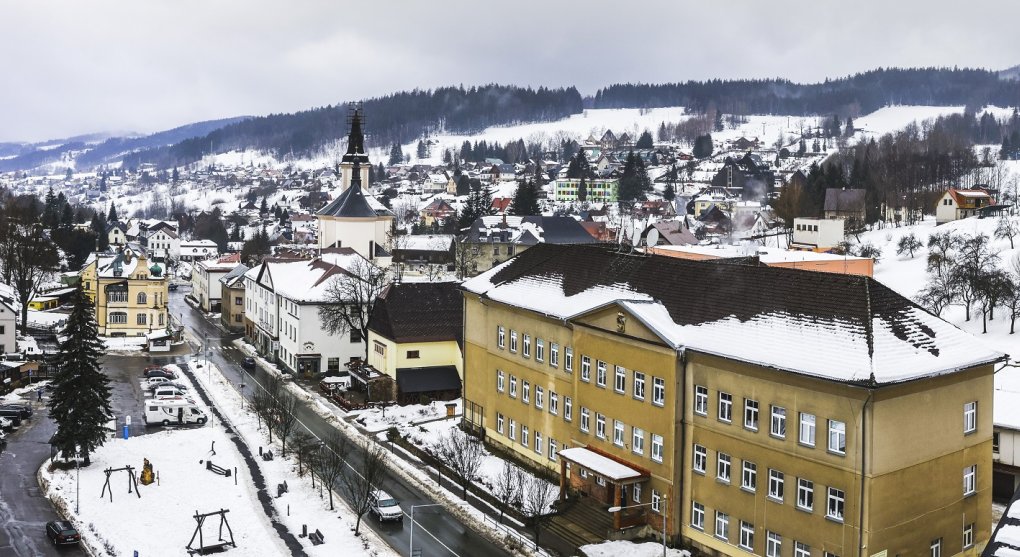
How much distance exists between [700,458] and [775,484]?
2.68 metres

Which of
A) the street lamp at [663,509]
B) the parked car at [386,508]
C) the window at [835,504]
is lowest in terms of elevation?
the parked car at [386,508]

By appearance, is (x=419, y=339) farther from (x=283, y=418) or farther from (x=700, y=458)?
(x=700, y=458)

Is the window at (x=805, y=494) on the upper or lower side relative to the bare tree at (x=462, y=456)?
upper

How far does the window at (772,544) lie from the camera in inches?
972

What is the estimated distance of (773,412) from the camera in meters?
24.8

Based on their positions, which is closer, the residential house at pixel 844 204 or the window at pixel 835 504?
the window at pixel 835 504

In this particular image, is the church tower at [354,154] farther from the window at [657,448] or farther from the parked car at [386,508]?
the window at [657,448]

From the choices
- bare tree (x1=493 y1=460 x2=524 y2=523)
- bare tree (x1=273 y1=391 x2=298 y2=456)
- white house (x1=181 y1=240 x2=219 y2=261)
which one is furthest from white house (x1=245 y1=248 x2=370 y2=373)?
white house (x1=181 y1=240 x2=219 y2=261)

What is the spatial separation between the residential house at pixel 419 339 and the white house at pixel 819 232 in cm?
4366

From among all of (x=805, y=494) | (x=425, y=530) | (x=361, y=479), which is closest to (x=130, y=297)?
(x=361, y=479)

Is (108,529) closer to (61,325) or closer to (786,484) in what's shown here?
(786,484)

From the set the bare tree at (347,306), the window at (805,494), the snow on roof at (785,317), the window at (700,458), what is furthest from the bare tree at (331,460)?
the window at (805,494)

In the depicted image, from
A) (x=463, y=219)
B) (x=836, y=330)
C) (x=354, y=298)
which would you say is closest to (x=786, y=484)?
(x=836, y=330)

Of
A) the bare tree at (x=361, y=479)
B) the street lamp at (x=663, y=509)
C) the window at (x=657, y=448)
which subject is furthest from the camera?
the bare tree at (x=361, y=479)
